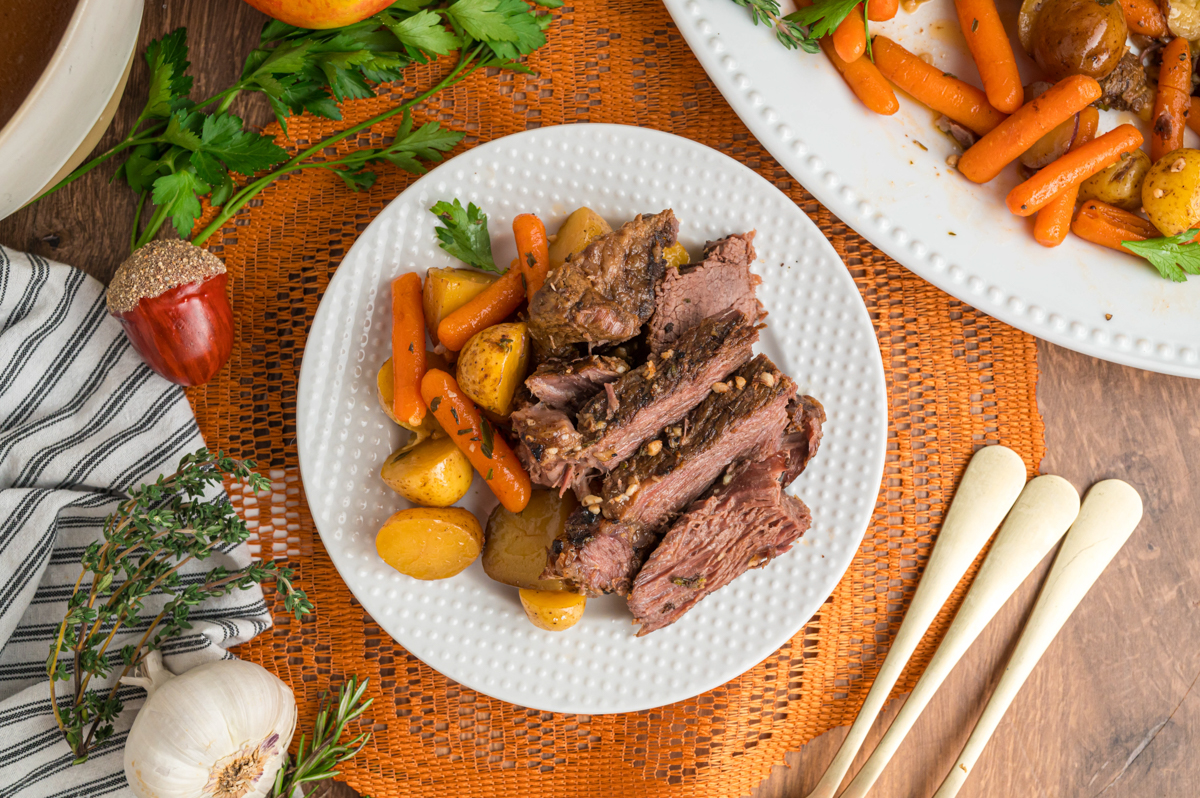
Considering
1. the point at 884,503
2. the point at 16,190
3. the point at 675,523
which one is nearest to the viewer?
the point at 16,190

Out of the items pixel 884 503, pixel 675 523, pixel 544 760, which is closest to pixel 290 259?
pixel 675 523

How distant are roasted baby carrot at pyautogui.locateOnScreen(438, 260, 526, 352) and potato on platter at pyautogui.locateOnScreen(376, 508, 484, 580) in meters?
0.49

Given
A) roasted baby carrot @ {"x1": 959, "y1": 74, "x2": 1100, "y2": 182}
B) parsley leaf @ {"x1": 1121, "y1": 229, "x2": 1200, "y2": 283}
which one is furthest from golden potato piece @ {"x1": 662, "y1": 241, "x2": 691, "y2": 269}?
parsley leaf @ {"x1": 1121, "y1": 229, "x2": 1200, "y2": 283}

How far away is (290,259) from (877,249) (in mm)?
1882

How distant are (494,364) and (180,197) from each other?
1.06 m

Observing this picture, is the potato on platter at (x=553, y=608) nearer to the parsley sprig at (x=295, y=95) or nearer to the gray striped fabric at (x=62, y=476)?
the gray striped fabric at (x=62, y=476)

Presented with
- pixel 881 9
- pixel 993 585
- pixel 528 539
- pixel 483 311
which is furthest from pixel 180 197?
pixel 993 585

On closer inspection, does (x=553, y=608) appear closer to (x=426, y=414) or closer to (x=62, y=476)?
(x=426, y=414)

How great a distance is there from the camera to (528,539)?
7.14ft

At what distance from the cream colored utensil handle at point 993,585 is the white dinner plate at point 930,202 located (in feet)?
1.68

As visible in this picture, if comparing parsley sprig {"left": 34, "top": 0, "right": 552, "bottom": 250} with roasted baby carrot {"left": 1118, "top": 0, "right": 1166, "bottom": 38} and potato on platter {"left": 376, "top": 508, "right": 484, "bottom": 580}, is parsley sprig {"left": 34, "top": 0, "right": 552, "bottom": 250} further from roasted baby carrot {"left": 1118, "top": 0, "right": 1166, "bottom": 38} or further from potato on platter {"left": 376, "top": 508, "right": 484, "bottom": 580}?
roasted baby carrot {"left": 1118, "top": 0, "right": 1166, "bottom": 38}

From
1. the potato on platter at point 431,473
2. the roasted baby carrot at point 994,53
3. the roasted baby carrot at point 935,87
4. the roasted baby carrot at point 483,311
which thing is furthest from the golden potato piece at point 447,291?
the roasted baby carrot at point 994,53

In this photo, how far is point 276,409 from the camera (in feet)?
7.89

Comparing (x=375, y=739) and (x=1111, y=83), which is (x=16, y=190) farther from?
(x=1111, y=83)
